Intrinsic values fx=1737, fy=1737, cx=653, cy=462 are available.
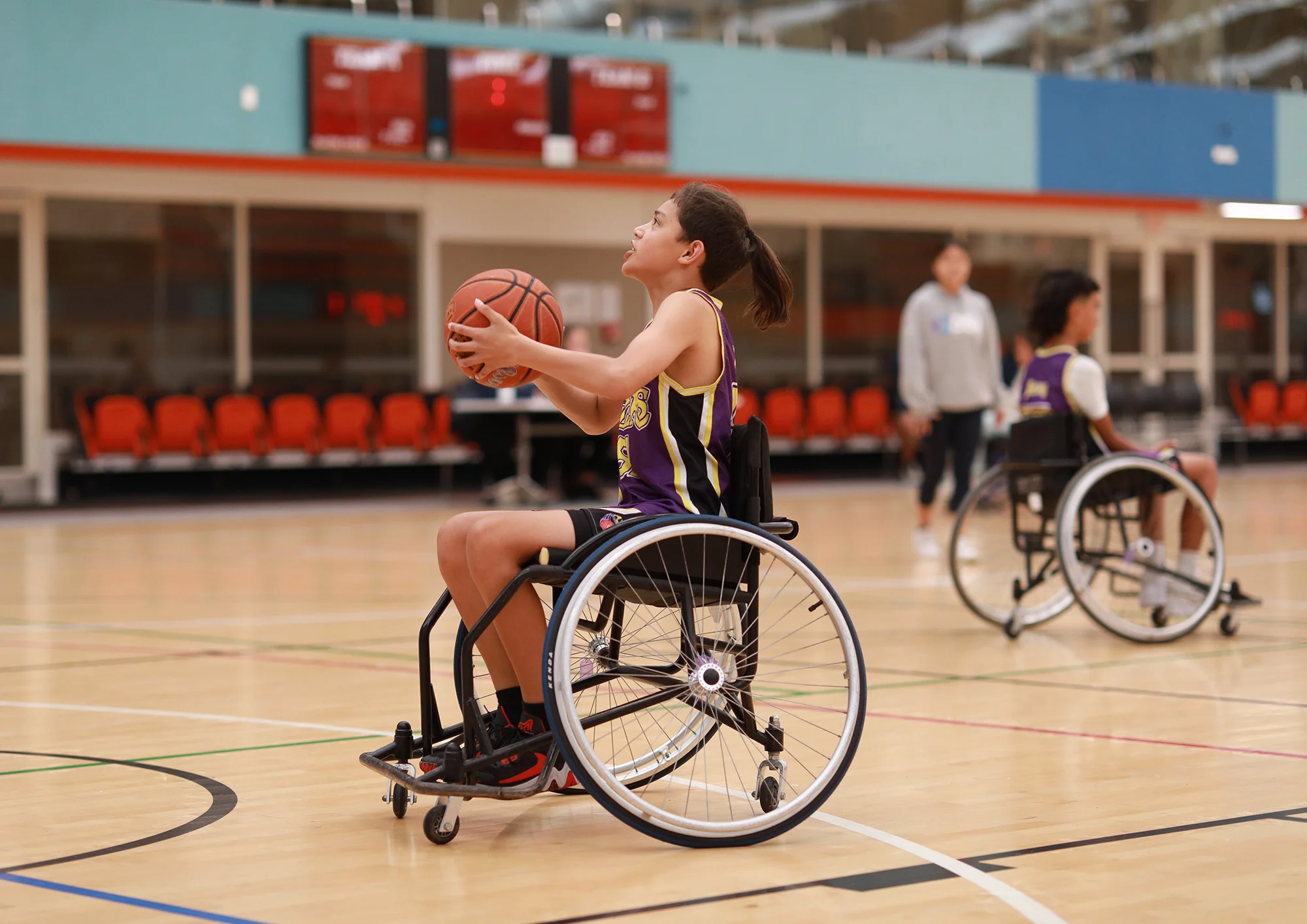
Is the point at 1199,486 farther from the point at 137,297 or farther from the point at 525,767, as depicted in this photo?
the point at 137,297

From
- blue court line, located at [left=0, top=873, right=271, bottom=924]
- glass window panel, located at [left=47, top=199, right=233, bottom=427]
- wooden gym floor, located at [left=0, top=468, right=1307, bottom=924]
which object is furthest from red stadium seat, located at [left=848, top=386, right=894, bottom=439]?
blue court line, located at [left=0, top=873, right=271, bottom=924]

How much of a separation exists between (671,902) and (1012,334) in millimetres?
16204

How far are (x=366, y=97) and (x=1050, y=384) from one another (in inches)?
320

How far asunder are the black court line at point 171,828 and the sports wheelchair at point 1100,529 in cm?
305

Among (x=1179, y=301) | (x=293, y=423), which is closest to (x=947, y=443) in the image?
(x=293, y=423)

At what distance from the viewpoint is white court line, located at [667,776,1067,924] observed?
8.43 ft

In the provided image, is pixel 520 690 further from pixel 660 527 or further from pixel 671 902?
pixel 671 902

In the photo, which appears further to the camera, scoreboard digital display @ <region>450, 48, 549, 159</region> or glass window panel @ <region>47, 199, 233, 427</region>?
glass window panel @ <region>47, 199, 233, 427</region>

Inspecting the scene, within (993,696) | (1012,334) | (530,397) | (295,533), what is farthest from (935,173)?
(993,696)

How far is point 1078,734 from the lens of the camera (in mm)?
4125

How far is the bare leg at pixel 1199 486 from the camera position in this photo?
5797 mm

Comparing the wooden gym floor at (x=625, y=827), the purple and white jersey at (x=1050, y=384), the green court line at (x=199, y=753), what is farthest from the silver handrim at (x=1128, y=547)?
the green court line at (x=199, y=753)

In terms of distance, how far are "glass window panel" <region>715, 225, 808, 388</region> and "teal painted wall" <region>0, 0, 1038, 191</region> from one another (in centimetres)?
194

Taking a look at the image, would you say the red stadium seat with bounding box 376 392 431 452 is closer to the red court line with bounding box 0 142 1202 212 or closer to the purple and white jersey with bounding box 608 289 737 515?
the red court line with bounding box 0 142 1202 212
